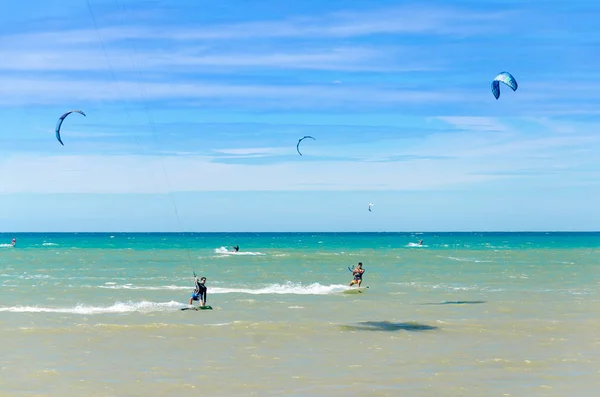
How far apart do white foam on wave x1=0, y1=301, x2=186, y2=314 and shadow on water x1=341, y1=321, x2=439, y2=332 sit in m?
7.88

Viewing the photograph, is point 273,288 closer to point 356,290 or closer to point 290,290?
point 290,290

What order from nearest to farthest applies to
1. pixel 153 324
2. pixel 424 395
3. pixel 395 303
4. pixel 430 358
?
pixel 424 395 → pixel 430 358 → pixel 153 324 → pixel 395 303

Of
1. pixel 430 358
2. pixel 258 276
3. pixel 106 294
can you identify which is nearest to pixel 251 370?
pixel 430 358

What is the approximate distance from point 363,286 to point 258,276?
10183 mm

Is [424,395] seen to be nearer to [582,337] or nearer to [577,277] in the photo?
[582,337]

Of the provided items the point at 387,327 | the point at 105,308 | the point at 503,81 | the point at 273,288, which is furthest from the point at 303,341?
the point at 273,288

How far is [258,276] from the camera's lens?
45.7m

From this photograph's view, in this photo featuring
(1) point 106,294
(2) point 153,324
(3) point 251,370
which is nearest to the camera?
(3) point 251,370

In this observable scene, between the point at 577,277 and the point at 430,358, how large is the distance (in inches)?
1148

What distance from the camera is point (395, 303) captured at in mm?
29109

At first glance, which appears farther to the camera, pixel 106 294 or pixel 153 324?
pixel 106 294

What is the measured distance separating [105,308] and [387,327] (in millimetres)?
10753

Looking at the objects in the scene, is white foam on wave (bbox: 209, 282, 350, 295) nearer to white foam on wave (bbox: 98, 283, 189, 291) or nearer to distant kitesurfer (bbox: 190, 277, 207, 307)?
white foam on wave (bbox: 98, 283, 189, 291)

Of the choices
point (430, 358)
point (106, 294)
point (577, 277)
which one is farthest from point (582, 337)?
A: point (577, 277)
